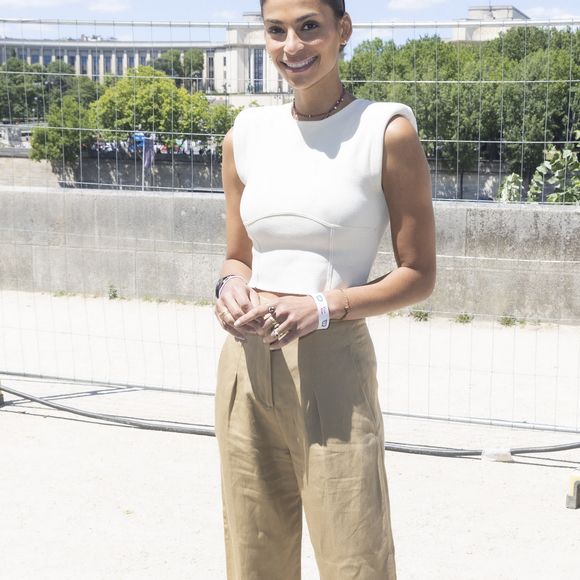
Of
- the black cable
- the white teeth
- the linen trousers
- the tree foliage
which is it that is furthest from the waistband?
the tree foliage

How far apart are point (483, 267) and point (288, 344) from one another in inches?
250

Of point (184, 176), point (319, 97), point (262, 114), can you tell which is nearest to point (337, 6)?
point (319, 97)

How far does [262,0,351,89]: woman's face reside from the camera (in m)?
2.08

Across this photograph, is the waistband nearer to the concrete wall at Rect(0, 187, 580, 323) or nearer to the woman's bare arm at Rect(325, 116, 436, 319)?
the woman's bare arm at Rect(325, 116, 436, 319)

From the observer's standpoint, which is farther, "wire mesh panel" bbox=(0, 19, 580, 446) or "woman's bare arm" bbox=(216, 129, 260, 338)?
"wire mesh panel" bbox=(0, 19, 580, 446)

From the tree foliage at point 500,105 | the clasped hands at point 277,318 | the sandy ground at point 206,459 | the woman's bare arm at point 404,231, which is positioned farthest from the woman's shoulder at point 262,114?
the tree foliage at point 500,105

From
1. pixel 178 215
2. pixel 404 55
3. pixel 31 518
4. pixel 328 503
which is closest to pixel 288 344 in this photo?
pixel 328 503

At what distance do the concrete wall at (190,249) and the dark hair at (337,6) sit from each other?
6.12 meters

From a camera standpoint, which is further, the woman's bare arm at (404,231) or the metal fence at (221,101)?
the metal fence at (221,101)

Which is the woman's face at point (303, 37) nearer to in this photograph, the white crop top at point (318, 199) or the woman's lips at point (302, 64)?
the woman's lips at point (302, 64)

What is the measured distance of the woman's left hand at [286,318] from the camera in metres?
1.99

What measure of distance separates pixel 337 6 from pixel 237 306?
0.67 metres

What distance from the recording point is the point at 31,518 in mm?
4211

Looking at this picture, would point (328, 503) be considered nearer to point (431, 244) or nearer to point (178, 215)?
point (431, 244)
